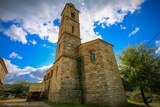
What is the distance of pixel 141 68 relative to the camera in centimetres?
1234

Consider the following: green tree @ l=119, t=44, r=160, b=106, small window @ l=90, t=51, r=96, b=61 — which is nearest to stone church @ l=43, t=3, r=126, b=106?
small window @ l=90, t=51, r=96, b=61

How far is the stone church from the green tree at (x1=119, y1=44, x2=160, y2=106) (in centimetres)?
212

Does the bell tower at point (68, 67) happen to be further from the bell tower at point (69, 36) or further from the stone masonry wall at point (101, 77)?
the stone masonry wall at point (101, 77)

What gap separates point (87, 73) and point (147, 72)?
25.9 feet

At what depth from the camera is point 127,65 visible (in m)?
13.7

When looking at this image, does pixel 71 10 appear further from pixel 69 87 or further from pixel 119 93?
pixel 119 93

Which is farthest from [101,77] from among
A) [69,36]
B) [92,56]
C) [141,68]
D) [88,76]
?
[69,36]

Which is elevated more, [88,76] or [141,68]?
[141,68]

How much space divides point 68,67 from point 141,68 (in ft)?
31.9

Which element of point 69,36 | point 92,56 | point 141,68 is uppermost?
point 69,36

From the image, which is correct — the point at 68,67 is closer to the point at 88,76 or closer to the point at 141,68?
the point at 88,76

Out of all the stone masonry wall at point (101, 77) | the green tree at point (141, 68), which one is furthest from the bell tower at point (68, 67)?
the green tree at point (141, 68)

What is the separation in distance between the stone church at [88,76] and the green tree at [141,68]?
2116 millimetres

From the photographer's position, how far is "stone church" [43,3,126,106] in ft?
33.6
